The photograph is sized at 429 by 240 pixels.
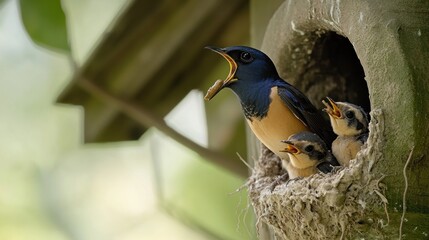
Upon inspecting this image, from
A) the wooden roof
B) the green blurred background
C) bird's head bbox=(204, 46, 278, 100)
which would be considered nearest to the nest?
bird's head bbox=(204, 46, 278, 100)

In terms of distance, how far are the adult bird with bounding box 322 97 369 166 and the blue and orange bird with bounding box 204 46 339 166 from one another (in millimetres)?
154

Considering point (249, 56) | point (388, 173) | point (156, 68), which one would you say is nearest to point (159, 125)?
point (156, 68)

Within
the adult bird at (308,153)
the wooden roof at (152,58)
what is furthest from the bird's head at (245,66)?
the wooden roof at (152,58)

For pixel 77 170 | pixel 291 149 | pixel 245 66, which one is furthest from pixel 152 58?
pixel 77 170

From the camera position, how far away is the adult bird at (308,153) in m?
2.47

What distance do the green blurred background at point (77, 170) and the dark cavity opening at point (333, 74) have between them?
1308 millimetres

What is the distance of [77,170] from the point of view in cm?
593

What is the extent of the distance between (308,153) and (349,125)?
0.13 m

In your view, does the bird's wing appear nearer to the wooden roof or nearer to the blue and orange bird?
the blue and orange bird

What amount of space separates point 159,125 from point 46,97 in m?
2.65

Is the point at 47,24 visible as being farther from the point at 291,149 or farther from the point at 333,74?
the point at 291,149

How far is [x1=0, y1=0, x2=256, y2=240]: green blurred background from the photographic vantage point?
456 centimetres

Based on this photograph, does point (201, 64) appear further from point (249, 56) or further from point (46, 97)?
point (46, 97)

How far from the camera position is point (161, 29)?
3355 millimetres
